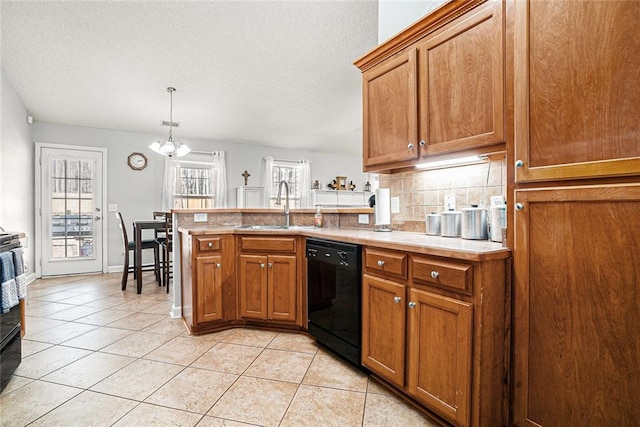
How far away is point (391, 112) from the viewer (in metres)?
2.03

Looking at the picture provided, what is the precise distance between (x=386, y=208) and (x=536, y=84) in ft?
3.91

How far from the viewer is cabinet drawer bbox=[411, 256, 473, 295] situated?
1.29m

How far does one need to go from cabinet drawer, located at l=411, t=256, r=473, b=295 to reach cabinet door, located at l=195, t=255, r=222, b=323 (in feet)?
5.56

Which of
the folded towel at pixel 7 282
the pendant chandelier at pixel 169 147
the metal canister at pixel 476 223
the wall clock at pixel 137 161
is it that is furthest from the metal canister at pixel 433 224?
the wall clock at pixel 137 161

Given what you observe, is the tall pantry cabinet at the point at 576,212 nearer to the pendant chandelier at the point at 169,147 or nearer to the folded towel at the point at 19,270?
the folded towel at the point at 19,270

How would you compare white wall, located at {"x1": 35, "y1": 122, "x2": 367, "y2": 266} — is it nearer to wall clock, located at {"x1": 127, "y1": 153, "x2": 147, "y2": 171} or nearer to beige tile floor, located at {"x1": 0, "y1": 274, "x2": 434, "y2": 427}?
wall clock, located at {"x1": 127, "y1": 153, "x2": 147, "y2": 171}

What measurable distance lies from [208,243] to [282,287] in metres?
0.70

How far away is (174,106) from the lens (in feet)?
14.3

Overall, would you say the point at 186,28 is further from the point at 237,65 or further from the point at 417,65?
the point at 417,65

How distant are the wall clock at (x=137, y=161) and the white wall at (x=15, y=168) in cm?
128

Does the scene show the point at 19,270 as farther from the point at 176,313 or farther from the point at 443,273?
the point at 443,273

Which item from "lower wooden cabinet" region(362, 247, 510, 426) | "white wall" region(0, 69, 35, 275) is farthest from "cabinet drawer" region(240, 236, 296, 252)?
"white wall" region(0, 69, 35, 275)

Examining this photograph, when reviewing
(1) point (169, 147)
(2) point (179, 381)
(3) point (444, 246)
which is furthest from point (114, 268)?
(3) point (444, 246)

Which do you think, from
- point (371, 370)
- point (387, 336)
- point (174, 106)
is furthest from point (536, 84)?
point (174, 106)
